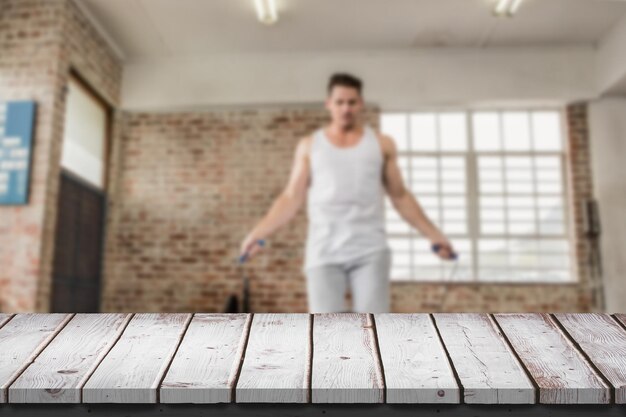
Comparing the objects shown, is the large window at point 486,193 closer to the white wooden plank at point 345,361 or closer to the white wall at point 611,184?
the white wall at point 611,184

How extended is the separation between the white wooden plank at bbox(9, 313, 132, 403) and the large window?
16.3 feet

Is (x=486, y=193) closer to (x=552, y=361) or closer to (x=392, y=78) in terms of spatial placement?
(x=392, y=78)

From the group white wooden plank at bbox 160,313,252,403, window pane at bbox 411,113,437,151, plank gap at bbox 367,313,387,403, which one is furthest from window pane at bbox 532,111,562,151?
white wooden plank at bbox 160,313,252,403

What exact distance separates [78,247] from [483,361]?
17.0ft

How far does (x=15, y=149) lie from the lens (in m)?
5.21

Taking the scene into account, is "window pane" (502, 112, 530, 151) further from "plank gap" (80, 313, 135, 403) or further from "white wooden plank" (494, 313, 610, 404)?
"plank gap" (80, 313, 135, 403)

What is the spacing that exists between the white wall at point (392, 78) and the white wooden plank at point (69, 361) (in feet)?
16.9

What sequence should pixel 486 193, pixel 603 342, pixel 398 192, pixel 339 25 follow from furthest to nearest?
pixel 486 193 → pixel 339 25 → pixel 398 192 → pixel 603 342

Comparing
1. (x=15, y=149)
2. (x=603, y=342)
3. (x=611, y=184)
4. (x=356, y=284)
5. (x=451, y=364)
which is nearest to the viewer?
(x=451, y=364)

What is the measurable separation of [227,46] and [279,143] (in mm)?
1041

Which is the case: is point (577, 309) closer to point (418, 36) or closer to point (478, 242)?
point (478, 242)

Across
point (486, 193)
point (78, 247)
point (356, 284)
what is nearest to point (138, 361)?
point (356, 284)

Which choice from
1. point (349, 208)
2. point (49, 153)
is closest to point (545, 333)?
point (349, 208)

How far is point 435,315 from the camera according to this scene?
5.35ft
